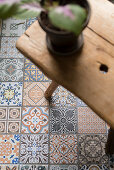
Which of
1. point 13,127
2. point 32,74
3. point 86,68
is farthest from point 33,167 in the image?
point 86,68

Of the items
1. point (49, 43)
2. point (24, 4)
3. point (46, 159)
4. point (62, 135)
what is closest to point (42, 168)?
point (46, 159)

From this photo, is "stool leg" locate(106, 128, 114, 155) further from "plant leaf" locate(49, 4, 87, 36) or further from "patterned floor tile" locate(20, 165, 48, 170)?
"plant leaf" locate(49, 4, 87, 36)

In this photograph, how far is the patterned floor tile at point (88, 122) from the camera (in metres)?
1.32

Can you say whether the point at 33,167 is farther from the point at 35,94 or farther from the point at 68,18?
the point at 68,18

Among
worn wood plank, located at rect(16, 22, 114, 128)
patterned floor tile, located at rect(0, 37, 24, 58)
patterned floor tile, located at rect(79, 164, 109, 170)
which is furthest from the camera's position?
patterned floor tile, located at rect(0, 37, 24, 58)

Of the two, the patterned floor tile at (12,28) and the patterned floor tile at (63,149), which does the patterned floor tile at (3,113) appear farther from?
the patterned floor tile at (12,28)

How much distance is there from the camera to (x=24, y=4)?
0.74 meters

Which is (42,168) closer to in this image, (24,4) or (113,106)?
(113,106)

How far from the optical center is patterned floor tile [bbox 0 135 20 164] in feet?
4.17

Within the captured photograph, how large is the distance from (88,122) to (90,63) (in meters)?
0.53

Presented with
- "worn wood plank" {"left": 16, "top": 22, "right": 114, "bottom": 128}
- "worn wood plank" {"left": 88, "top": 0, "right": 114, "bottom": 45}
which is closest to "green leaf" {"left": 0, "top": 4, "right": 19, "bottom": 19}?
"worn wood plank" {"left": 16, "top": 22, "right": 114, "bottom": 128}

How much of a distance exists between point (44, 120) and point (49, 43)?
563 mm

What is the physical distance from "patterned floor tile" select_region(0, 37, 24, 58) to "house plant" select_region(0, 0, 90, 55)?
64 cm

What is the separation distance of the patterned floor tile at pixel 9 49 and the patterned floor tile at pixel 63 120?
40cm
